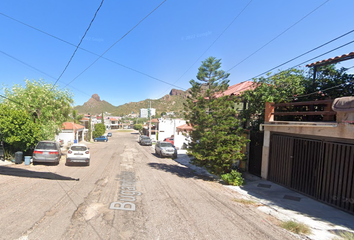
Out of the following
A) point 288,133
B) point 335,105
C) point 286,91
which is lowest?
point 288,133

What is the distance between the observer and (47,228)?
4086mm

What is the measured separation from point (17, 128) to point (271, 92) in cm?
1482

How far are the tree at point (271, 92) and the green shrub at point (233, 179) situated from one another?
284 cm

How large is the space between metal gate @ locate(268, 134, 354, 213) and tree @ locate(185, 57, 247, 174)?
1.72 meters

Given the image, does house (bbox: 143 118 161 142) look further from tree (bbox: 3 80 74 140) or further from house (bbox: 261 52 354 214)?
house (bbox: 261 52 354 214)

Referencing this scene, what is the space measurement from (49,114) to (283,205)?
15665mm

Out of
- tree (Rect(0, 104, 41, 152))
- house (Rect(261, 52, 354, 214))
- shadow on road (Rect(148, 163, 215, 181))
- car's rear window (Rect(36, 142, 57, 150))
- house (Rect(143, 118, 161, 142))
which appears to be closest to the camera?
house (Rect(261, 52, 354, 214))

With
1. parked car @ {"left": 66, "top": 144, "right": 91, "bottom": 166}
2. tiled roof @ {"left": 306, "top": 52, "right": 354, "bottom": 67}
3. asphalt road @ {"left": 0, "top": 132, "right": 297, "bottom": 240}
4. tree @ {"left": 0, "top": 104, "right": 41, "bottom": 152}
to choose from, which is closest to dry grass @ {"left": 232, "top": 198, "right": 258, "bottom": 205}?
asphalt road @ {"left": 0, "top": 132, "right": 297, "bottom": 240}

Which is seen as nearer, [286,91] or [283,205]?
[283,205]

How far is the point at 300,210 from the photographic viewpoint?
6.06 metres

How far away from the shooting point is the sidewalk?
4.90 metres

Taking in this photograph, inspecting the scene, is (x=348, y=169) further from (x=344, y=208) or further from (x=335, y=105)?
(x=335, y=105)

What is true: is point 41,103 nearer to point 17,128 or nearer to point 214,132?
point 17,128

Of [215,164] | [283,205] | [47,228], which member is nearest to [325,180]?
[283,205]
